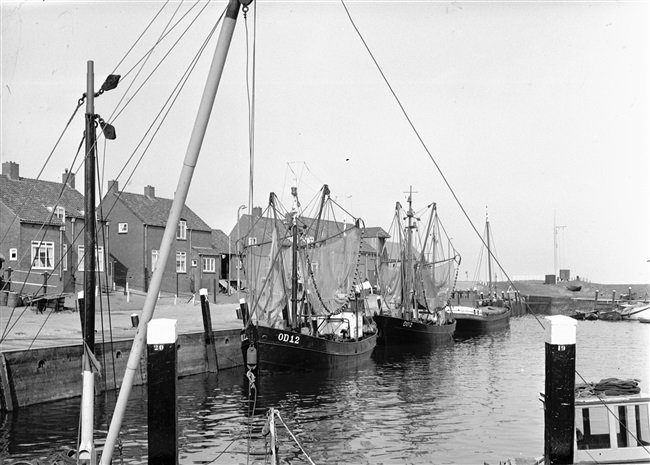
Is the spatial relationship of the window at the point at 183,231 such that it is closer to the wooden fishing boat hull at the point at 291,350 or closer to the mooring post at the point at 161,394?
the wooden fishing boat hull at the point at 291,350

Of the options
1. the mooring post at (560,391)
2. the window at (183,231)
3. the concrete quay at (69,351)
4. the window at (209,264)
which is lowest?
the concrete quay at (69,351)

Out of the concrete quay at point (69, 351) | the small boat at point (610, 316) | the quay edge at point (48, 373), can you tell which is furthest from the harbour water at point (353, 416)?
the small boat at point (610, 316)

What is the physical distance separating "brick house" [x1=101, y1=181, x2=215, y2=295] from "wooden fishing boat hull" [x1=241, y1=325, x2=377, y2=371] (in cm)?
3255

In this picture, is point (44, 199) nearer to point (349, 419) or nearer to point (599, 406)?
point (349, 419)

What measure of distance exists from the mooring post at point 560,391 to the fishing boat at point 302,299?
934 inches

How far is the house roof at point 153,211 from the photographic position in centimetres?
6875

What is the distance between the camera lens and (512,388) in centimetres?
3294

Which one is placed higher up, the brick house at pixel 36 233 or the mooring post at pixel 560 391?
the brick house at pixel 36 233

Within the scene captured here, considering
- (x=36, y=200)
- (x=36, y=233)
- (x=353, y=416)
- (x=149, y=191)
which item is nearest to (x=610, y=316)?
(x=149, y=191)

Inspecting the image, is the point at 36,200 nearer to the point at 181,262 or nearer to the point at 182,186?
the point at 181,262

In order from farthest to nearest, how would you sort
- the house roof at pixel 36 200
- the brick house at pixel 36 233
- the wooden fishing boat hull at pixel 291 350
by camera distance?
the house roof at pixel 36 200 < the brick house at pixel 36 233 < the wooden fishing boat hull at pixel 291 350

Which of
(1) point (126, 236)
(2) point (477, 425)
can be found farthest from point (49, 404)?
(1) point (126, 236)

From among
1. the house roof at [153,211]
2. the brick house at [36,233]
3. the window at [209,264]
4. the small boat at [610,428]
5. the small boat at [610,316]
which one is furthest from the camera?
the small boat at [610,316]

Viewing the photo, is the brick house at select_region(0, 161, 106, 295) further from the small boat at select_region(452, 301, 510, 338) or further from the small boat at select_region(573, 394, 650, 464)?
the small boat at select_region(573, 394, 650, 464)
